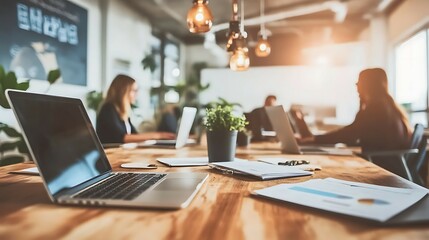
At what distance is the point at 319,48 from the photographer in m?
8.03

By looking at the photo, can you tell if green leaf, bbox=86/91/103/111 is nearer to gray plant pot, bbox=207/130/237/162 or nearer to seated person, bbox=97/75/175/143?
seated person, bbox=97/75/175/143

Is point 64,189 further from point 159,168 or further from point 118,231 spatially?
point 159,168

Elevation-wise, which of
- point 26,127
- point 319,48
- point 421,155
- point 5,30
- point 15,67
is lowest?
point 421,155

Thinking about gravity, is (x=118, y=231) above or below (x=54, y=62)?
below

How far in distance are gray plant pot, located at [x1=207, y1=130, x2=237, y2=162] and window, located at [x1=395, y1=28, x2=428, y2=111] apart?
4414mm

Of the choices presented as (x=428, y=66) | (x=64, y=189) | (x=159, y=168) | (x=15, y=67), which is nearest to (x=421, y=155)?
Result: (x=159, y=168)

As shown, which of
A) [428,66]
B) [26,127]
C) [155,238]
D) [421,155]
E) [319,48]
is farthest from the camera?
[319,48]

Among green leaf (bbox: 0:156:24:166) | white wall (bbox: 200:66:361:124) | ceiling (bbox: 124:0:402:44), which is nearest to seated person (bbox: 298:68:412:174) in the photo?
green leaf (bbox: 0:156:24:166)

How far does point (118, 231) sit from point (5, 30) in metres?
3.67

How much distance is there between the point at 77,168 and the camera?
0.98m

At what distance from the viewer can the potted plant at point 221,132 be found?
1.57 metres

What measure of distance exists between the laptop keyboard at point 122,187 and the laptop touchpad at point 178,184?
31mm

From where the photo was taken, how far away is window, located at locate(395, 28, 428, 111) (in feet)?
17.1

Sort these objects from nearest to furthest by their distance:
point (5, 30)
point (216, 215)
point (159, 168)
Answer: point (216, 215)
point (159, 168)
point (5, 30)
